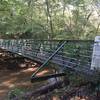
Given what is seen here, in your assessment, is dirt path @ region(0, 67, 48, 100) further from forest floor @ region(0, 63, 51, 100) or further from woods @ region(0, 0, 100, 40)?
woods @ region(0, 0, 100, 40)

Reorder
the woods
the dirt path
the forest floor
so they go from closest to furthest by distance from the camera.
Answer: the forest floor < the dirt path < the woods

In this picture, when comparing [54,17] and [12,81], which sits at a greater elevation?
[54,17]

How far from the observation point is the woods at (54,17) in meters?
13.9

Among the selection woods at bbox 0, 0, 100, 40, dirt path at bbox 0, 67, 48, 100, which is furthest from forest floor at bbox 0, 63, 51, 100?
woods at bbox 0, 0, 100, 40

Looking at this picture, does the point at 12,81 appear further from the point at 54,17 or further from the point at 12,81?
the point at 54,17

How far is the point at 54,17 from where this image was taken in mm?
14484

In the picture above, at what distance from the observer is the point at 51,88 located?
17.0ft

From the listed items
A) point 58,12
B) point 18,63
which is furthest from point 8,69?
point 58,12

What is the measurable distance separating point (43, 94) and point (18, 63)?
8.32 m

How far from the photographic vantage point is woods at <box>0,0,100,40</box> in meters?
13.9

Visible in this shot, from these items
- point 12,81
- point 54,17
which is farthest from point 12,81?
point 54,17

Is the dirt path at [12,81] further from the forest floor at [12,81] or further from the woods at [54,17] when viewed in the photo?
the woods at [54,17]

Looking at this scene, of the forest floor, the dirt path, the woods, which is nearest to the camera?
→ the forest floor

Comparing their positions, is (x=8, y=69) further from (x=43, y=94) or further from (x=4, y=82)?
(x=43, y=94)
